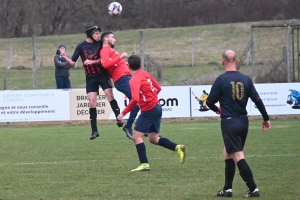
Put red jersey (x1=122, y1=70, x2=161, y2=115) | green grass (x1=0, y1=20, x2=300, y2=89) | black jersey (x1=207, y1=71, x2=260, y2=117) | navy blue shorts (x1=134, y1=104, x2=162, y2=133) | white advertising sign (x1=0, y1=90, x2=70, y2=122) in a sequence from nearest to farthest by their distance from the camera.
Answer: black jersey (x1=207, y1=71, x2=260, y2=117)
red jersey (x1=122, y1=70, x2=161, y2=115)
navy blue shorts (x1=134, y1=104, x2=162, y2=133)
white advertising sign (x1=0, y1=90, x2=70, y2=122)
green grass (x1=0, y1=20, x2=300, y2=89)

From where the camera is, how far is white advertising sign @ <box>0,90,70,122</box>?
20844 millimetres

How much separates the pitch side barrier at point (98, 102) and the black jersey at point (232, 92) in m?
13.0

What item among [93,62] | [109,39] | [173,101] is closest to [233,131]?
[109,39]

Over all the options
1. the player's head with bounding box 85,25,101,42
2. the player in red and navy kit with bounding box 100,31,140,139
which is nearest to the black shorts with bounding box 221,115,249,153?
the player in red and navy kit with bounding box 100,31,140,139

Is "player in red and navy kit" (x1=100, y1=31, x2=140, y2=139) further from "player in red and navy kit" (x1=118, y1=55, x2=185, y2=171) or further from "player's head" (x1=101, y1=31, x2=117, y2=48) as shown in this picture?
"player in red and navy kit" (x1=118, y1=55, x2=185, y2=171)

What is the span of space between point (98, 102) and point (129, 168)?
10464 mm

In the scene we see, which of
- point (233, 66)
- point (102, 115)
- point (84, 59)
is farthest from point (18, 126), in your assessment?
point (233, 66)

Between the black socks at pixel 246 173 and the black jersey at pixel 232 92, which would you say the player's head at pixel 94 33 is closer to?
the black jersey at pixel 232 92

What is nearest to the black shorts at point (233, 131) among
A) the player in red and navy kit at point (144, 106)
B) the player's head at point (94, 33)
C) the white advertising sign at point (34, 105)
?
the player in red and navy kit at point (144, 106)

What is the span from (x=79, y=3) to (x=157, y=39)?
1029cm

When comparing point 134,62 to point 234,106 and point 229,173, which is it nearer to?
point 234,106

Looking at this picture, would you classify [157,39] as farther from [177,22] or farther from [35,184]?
[35,184]

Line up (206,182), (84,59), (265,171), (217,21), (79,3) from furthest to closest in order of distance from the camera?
(217,21) < (79,3) < (84,59) < (265,171) < (206,182)

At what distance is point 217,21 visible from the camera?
152 ft
